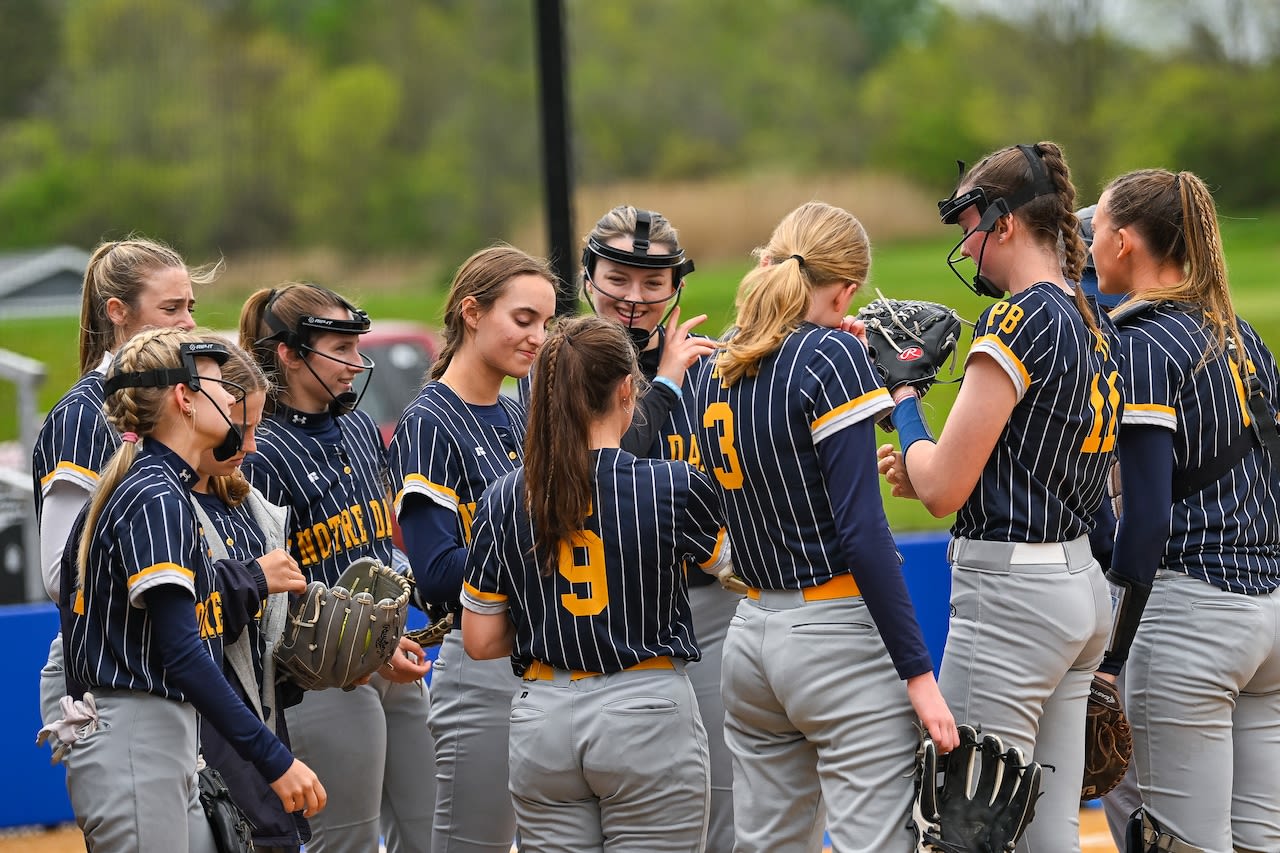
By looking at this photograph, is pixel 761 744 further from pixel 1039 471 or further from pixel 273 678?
pixel 273 678

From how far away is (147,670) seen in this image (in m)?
3.06

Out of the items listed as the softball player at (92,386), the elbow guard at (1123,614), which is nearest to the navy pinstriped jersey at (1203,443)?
the elbow guard at (1123,614)

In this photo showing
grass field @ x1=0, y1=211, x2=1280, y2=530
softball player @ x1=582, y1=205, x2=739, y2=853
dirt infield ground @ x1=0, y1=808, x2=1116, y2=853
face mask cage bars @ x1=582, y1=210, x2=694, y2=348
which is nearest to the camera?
softball player @ x1=582, y1=205, x2=739, y2=853

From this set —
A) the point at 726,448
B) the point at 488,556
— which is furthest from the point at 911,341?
the point at 488,556

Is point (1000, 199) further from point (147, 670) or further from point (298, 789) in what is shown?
point (147, 670)

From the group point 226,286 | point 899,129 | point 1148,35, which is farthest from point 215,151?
point 1148,35

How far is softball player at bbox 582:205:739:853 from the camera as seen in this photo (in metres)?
3.80

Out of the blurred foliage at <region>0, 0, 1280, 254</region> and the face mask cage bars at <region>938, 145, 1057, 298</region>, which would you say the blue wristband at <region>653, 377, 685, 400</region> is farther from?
the blurred foliage at <region>0, 0, 1280, 254</region>

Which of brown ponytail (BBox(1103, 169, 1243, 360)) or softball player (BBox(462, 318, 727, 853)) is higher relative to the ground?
brown ponytail (BBox(1103, 169, 1243, 360))

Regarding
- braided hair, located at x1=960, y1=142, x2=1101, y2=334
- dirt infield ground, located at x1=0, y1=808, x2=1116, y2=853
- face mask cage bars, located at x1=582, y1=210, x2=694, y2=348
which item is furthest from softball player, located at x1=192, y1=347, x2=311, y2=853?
dirt infield ground, located at x1=0, y1=808, x2=1116, y2=853

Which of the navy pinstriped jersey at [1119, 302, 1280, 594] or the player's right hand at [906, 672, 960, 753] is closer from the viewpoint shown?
the player's right hand at [906, 672, 960, 753]

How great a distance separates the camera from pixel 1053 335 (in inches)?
124

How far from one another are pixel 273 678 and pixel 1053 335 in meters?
2.07

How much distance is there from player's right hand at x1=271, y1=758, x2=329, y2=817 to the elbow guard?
1924 mm
